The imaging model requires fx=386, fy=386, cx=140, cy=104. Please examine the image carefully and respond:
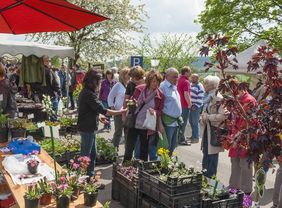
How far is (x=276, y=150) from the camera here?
2.79 metres

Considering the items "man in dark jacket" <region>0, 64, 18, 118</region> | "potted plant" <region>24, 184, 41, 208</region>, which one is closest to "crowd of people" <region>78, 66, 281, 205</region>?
"man in dark jacket" <region>0, 64, 18, 118</region>

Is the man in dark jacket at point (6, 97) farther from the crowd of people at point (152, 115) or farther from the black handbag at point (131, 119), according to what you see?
the black handbag at point (131, 119)

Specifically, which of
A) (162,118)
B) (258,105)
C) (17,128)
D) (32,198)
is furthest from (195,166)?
(32,198)

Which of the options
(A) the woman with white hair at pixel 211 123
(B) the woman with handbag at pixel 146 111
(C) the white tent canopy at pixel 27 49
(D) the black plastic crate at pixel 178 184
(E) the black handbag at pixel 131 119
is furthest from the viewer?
(C) the white tent canopy at pixel 27 49

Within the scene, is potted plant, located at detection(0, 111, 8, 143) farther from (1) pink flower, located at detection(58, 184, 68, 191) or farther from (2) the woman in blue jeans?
(1) pink flower, located at detection(58, 184, 68, 191)

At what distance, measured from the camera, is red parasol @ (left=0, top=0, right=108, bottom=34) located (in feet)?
9.93

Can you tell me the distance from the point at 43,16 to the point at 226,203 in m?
2.51

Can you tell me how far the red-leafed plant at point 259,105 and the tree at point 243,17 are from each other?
22.2 m

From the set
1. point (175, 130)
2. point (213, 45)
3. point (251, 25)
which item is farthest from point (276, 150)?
point (251, 25)

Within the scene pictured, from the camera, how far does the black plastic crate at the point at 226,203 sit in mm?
3859

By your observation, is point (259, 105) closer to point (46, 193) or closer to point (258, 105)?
point (258, 105)

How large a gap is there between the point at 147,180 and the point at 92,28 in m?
23.4

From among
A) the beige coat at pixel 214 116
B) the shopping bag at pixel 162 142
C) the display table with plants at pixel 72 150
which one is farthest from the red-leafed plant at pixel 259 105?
the display table with plants at pixel 72 150

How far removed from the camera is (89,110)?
5.11 m
